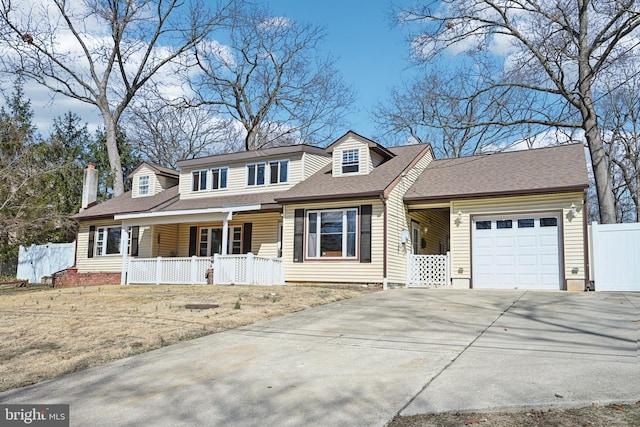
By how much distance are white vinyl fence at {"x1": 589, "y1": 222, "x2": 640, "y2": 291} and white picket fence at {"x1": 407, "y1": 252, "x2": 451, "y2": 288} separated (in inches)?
161

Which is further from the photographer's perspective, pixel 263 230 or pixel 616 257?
pixel 263 230

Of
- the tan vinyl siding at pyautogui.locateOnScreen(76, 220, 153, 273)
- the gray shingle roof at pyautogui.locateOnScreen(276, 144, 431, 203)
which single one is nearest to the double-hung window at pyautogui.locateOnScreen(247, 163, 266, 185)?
the gray shingle roof at pyautogui.locateOnScreen(276, 144, 431, 203)

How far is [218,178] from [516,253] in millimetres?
11809

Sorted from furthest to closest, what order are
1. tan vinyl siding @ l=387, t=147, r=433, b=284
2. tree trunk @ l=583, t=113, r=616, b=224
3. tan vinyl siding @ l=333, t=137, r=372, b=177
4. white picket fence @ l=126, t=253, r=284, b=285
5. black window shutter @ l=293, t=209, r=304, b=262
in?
tree trunk @ l=583, t=113, r=616, b=224, tan vinyl siding @ l=333, t=137, r=372, b=177, black window shutter @ l=293, t=209, r=304, b=262, white picket fence @ l=126, t=253, r=284, b=285, tan vinyl siding @ l=387, t=147, r=433, b=284

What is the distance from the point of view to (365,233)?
54.3 feet

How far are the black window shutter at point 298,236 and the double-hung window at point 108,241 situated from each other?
9435 mm

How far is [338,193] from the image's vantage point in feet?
55.4

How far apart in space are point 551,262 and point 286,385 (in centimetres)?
1170

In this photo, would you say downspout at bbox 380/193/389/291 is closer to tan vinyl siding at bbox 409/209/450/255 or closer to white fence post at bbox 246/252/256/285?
tan vinyl siding at bbox 409/209/450/255

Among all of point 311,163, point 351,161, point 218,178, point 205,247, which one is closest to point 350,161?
point 351,161

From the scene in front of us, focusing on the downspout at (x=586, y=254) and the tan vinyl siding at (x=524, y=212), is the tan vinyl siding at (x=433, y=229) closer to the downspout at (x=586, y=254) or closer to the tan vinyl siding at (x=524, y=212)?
the tan vinyl siding at (x=524, y=212)

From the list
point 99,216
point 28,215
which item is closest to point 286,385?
point 99,216

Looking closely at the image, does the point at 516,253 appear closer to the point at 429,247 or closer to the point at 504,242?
the point at 504,242

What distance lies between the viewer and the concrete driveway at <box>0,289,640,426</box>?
4.84 metres
